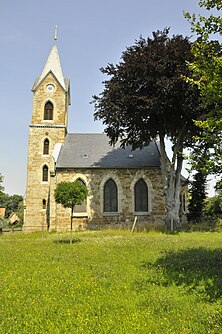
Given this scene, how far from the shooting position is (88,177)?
85.5 feet

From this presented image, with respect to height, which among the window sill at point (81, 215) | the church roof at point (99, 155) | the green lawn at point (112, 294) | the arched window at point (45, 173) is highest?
the church roof at point (99, 155)

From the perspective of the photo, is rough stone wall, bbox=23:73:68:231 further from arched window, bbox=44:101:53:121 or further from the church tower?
arched window, bbox=44:101:53:121

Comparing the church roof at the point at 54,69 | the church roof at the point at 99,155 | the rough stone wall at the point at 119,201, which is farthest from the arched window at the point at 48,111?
the rough stone wall at the point at 119,201

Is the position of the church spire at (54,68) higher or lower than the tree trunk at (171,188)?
higher

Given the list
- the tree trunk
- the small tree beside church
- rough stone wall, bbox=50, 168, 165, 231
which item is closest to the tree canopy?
the small tree beside church

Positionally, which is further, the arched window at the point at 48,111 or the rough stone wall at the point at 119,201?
the arched window at the point at 48,111

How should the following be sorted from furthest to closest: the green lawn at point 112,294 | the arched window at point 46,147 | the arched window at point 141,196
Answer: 1. the arched window at point 46,147
2. the arched window at point 141,196
3. the green lawn at point 112,294

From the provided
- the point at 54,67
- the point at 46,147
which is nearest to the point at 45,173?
the point at 46,147

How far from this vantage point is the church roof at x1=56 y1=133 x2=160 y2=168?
26.5 metres

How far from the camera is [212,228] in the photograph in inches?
875

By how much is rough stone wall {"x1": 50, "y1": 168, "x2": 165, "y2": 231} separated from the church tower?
250cm

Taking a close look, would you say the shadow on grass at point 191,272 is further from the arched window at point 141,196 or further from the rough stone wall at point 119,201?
the arched window at point 141,196

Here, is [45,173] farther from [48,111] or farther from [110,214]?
[110,214]

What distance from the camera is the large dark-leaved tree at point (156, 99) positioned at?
19.2 m
